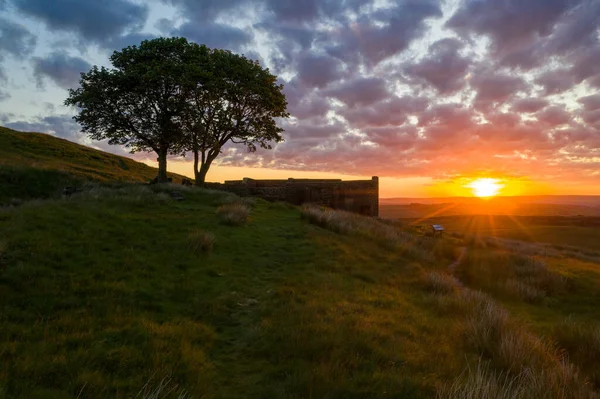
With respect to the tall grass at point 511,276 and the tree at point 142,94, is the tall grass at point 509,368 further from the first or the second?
the tree at point 142,94

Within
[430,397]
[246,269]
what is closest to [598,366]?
[430,397]

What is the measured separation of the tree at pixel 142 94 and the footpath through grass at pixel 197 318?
Result: 699 inches

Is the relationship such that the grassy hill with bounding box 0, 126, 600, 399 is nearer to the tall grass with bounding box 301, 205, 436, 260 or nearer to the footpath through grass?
the footpath through grass

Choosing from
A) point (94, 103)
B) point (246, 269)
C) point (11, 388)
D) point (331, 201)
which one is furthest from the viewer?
point (331, 201)

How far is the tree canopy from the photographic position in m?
28.7

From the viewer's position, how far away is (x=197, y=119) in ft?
102

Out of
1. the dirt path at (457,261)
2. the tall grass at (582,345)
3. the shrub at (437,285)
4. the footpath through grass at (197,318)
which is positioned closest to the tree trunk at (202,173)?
the footpath through grass at (197,318)

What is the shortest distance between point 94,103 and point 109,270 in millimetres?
25386

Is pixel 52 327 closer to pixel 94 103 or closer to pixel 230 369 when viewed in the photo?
pixel 230 369

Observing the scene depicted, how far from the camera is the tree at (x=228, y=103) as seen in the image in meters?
29.8

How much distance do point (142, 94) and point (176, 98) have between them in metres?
2.82

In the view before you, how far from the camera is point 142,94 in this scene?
97.9 feet

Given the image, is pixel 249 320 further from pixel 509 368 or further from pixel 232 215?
pixel 232 215

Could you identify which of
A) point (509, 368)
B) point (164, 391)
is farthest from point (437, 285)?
point (164, 391)
